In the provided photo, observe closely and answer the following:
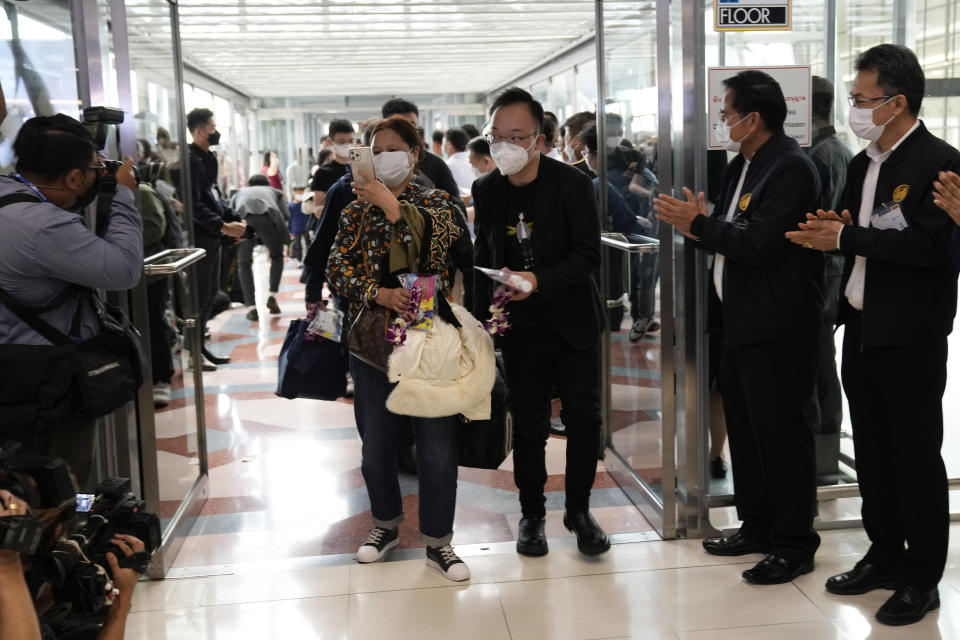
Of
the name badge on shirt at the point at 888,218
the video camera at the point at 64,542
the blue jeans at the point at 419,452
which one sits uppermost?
the name badge on shirt at the point at 888,218

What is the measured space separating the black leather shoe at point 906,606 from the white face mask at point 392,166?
196cm

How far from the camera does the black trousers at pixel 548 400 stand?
10.9 ft

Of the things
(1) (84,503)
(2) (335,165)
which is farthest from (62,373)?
(2) (335,165)

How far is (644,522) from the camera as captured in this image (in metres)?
3.75

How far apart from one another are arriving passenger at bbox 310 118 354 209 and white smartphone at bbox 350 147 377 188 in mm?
2699

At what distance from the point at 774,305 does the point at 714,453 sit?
818 mm

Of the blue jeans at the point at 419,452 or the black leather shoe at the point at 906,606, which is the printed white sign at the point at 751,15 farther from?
the black leather shoe at the point at 906,606

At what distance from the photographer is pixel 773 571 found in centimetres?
313

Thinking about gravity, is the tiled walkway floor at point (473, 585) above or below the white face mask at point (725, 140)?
below

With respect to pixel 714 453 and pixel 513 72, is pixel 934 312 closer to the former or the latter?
Result: pixel 714 453

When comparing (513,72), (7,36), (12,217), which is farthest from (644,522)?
(513,72)

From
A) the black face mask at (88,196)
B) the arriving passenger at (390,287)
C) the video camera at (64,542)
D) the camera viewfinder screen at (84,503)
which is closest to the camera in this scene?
the video camera at (64,542)

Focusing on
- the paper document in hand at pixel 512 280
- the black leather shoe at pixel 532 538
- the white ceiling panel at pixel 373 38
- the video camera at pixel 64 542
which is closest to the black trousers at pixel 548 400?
the black leather shoe at pixel 532 538

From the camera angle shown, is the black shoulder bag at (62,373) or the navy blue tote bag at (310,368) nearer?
the black shoulder bag at (62,373)
